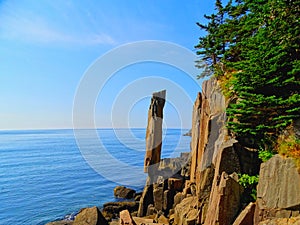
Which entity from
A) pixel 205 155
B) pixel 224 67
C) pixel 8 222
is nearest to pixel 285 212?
pixel 205 155

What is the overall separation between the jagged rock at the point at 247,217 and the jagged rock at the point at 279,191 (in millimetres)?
196

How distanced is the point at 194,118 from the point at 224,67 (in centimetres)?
498

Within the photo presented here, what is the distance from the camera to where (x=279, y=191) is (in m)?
8.34

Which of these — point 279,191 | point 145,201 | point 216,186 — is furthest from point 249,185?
point 145,201

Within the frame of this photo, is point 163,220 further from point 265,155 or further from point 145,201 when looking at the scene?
point 265,155

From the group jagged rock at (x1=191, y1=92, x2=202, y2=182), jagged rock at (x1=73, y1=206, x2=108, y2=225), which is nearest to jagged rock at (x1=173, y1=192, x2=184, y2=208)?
jagged rock at (x1=191, y1=92, x2=202, y2=182)

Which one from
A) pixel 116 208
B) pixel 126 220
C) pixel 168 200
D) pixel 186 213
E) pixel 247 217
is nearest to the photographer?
pixel 247 217

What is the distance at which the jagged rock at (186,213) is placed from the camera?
12.4 m

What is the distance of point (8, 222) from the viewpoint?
63.6 feet

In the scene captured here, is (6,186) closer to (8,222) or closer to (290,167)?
(8,222)

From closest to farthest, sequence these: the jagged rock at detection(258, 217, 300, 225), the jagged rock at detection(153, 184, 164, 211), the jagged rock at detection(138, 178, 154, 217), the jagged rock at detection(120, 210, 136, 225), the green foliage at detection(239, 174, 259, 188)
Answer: the jagged rock at detection(258, 217, 300, 225) < the green foliage at detection(239, 174, 259, 188) < the jagged rock at detection(120, 210, 136, 225) < the jagged rock at detection(153, 184, 164, 211) < the jagged rock at detection(138, 178, 154, 217)

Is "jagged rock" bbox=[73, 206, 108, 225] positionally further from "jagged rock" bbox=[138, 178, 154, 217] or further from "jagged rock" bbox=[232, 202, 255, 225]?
"jagged rock" bbox=[138, 178, 154, 217]

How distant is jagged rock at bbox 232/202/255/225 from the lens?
863 centimetres

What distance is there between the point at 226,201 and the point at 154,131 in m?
15.0
